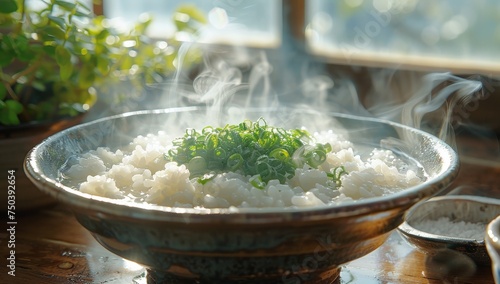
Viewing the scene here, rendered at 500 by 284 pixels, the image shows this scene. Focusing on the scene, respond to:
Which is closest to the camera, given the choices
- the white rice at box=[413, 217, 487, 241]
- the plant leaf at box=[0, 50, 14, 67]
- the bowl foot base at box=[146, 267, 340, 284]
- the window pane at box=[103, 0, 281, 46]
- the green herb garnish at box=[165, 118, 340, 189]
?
the bowl foot base at box=[146, 267, 340, 284]

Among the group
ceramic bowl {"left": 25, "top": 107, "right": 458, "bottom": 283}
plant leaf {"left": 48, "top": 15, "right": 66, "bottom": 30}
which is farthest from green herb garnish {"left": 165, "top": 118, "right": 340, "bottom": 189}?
plant leaf {"left": 48, "top": 15, "right": 66, "bottom": 30}

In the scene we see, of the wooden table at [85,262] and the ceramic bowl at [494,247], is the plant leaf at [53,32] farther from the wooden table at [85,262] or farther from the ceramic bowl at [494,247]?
the ceramic bowl at [494,247]

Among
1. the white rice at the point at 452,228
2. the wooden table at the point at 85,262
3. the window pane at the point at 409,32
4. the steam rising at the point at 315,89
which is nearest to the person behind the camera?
the wooden table at the point at 85,262

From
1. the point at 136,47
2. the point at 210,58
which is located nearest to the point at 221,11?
the point at 210,58

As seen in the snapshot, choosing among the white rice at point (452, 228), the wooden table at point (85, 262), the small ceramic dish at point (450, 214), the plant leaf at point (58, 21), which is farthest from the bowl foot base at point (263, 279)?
the plant leaf at point (58, 21)

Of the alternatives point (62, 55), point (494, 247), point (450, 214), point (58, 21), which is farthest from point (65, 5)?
point (494, 247)

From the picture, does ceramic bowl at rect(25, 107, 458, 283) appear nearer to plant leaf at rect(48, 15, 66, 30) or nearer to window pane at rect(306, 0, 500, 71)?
plant leaf at rect(48, 15, 66, 30)

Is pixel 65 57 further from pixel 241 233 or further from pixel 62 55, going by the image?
pixel 241 233
